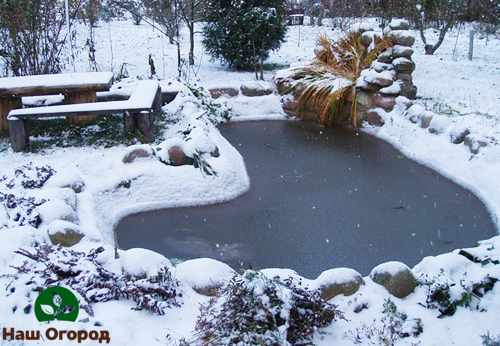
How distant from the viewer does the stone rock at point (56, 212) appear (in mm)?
3021

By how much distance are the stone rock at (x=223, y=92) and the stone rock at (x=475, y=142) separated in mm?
3658

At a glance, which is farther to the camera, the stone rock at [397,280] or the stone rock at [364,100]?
the stone rock at [364,100]

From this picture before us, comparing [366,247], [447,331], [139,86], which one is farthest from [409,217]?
[139,86]

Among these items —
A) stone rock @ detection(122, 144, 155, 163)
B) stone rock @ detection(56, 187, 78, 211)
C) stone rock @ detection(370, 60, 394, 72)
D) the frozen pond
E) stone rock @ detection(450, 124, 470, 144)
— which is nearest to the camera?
the frozen pond

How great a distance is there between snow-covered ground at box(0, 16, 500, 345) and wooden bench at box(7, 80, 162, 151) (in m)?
0.21

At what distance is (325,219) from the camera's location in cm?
363

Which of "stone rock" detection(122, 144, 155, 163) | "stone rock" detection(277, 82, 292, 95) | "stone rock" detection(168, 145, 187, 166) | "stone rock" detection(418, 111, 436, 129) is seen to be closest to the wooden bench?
"stone rock" detection(122, 144, 155, 163)

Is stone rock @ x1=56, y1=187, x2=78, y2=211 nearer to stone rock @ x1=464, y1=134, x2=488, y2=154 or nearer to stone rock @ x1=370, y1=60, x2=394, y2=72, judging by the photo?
stone rock @ x1=464, y1=134, x2=488, y2=154

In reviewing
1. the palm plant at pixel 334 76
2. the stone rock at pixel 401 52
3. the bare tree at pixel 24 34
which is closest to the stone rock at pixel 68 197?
the bare tree at pixel 24 34

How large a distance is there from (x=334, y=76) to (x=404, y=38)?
1071 millimetres

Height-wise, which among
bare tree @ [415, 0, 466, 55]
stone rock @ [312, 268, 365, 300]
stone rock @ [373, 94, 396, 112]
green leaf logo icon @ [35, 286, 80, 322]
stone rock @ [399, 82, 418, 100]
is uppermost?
bare tree @ [415, 0, 466, 55]

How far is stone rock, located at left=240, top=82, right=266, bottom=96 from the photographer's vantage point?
6.94 m

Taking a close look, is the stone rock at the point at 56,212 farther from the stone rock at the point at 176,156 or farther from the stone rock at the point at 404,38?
the stone rock at the point at 404,38

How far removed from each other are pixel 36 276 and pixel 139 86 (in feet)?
12.0
